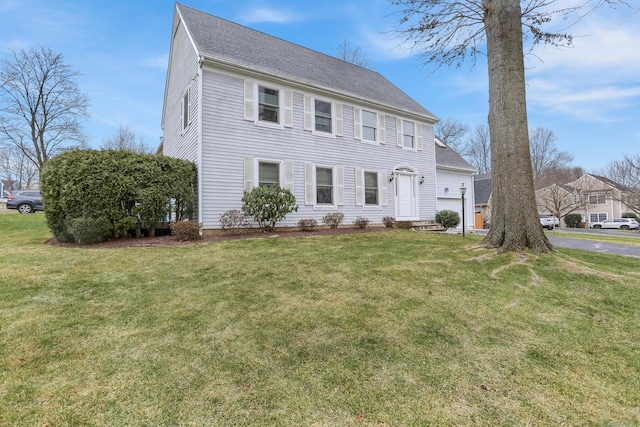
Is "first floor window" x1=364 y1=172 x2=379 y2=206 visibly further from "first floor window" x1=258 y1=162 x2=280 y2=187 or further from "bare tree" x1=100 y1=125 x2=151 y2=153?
"bare tree" x1=100 y1=125 x2=151 y2=153

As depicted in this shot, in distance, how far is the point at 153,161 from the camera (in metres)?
7.48

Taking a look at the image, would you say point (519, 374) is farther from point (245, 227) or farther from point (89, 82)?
point (89, 82)

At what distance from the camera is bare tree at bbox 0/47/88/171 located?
20.1 metres

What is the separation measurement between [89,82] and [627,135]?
137 ft

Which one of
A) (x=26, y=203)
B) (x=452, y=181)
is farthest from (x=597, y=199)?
(x=26, y=203)

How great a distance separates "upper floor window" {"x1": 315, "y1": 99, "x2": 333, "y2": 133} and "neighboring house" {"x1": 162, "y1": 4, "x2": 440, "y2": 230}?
4cm

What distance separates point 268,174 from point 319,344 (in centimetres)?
790

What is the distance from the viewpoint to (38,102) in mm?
21094

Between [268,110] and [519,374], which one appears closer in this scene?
[519,374]

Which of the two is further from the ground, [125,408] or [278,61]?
[278,61]

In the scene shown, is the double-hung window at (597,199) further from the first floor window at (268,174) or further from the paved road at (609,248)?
the first floor window at (268,174)

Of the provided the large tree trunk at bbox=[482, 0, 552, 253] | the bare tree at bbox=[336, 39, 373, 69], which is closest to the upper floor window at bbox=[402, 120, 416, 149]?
the large tree trunk at bbox=[482, 0, 552, 253]

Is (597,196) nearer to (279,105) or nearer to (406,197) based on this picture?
(406,197)

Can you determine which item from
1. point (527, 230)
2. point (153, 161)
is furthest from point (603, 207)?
point (153, 161)
